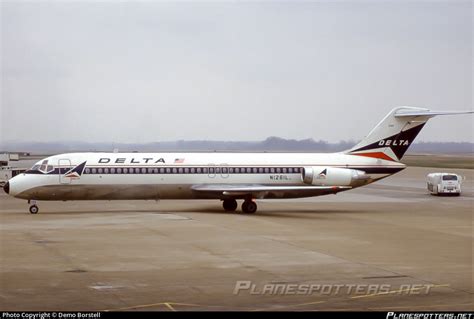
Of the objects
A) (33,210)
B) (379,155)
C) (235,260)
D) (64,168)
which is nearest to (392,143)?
(379,155)

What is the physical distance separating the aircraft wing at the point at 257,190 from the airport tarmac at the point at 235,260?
88 cm

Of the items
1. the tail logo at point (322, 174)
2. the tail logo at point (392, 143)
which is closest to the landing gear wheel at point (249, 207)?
the tail logo at point (322, 174)

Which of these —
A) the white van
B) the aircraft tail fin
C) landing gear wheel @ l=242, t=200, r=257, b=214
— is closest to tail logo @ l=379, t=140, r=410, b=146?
the aircraft tail fin

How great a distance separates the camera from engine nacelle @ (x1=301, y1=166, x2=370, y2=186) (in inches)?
1390

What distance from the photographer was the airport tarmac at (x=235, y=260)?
1435 centimetres

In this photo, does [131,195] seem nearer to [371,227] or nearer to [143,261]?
[371,227]

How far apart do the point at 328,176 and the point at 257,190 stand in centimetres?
362

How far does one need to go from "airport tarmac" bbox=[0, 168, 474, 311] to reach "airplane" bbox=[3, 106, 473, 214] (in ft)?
3.23

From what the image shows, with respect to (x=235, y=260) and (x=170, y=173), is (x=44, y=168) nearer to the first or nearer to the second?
(x=170, y=173)

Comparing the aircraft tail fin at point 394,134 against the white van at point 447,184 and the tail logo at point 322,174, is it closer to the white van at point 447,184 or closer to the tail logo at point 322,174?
the tail logo at point 322,174

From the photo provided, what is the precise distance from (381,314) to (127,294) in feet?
16.6

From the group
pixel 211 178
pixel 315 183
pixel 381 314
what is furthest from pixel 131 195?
pixel 381 314

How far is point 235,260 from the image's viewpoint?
19.6 m

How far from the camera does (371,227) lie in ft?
92.8
